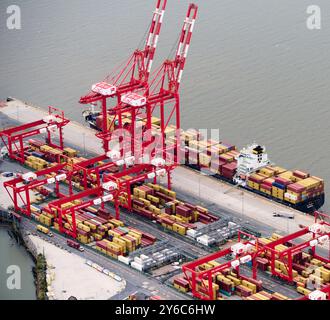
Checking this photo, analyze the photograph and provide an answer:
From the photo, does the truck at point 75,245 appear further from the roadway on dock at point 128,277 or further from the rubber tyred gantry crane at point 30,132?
the rubber tyred gantry crane at point 30,132

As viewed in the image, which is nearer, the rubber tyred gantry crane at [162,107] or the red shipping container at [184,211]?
the red shipping container at [184,211]

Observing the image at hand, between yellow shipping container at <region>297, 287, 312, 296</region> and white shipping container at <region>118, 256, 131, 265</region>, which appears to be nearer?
yellow shipping container at <region>297, 287, 312, 296</region>

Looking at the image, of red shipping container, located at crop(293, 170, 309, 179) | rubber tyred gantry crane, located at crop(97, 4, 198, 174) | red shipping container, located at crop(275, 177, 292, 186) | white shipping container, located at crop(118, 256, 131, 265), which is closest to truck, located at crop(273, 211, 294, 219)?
red shipping container, located at crop(275, 177, 292, 186)

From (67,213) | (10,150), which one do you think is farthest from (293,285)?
(10,150)

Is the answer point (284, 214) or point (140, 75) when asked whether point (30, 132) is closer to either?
point (140, 75)

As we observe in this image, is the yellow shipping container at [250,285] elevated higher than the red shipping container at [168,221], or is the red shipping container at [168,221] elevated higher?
the red shipping container at [168,221]

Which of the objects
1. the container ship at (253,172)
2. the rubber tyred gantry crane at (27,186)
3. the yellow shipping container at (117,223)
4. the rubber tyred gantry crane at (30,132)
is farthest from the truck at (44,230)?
the container ship at (253,172)

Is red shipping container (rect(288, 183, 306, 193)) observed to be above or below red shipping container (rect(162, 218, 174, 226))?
above

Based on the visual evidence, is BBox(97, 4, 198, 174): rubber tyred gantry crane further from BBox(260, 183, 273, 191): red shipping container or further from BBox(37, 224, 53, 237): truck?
BBox(37, 224, 53, 237): truck

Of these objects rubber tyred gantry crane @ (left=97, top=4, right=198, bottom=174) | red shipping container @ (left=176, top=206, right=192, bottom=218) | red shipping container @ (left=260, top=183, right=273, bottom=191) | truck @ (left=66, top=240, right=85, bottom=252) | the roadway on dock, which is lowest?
the roadway on dock
